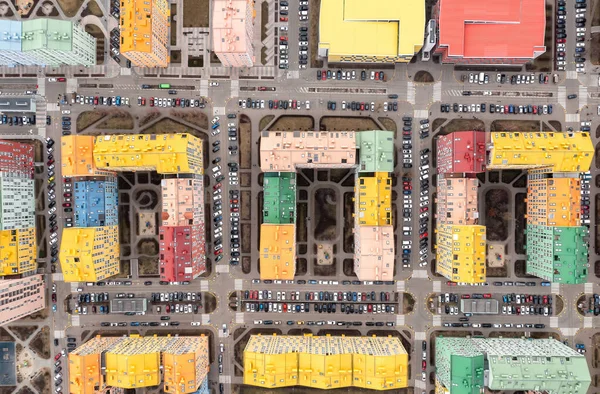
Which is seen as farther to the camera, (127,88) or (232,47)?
(127,88)

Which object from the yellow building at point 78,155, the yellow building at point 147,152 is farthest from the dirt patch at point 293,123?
the yellow building at point 78,155

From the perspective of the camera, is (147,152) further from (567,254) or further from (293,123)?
(567,254)

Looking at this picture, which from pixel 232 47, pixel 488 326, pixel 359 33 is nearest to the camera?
pixel 232 47

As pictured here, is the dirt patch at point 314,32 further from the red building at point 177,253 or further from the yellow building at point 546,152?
the red building at point 177,253

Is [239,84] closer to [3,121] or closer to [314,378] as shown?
[3,121]

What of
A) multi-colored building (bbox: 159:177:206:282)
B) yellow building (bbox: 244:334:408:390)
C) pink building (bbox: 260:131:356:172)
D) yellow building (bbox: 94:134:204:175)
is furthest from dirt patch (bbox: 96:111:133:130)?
yellow building (bbox: 244:334:408:390)

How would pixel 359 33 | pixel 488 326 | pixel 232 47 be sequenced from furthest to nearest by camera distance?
pixel 488 326, pixel 359 33, pixel 232 47

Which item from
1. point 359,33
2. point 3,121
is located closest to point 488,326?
point 359,33

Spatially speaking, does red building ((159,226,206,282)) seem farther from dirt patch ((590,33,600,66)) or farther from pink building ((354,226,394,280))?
dirt patch ((590,33,600,66))
